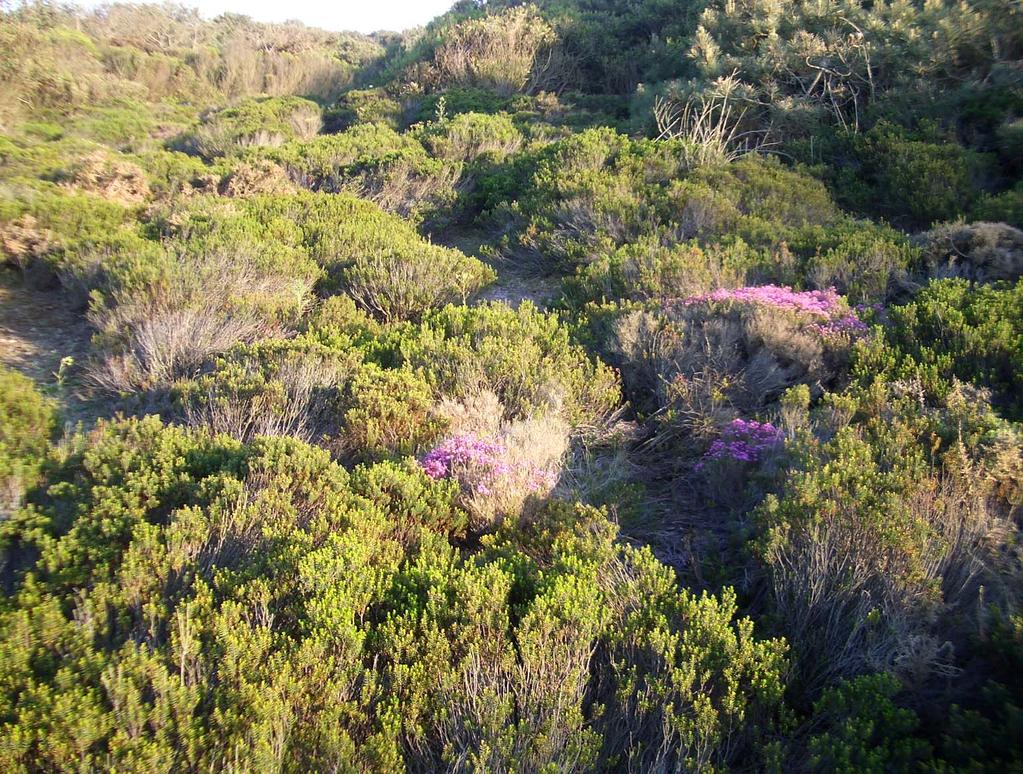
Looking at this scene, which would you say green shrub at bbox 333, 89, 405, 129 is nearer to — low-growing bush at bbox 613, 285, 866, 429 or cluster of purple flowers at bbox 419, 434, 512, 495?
low-growing bush at bbox 613, 285, 866, 429

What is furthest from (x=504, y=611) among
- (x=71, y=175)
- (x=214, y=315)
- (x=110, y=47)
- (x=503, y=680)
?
(x=110, y=47)

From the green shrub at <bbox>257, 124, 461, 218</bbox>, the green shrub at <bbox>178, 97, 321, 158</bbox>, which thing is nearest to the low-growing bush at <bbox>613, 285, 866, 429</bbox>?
the green shrub at <bbox>257, 124, 461, 218</bbox>

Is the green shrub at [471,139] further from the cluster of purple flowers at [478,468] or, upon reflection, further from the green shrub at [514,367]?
the cluster of purple flowers at [478,468]

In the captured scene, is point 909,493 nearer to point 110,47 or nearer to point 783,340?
point 783,340

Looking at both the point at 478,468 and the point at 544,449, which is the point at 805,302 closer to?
the point at 544,449

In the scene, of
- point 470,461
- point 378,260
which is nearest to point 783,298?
point 470,461

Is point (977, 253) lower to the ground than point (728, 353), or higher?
higher

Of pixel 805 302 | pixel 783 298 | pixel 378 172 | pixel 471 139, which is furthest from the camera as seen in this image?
pixel 471 139
